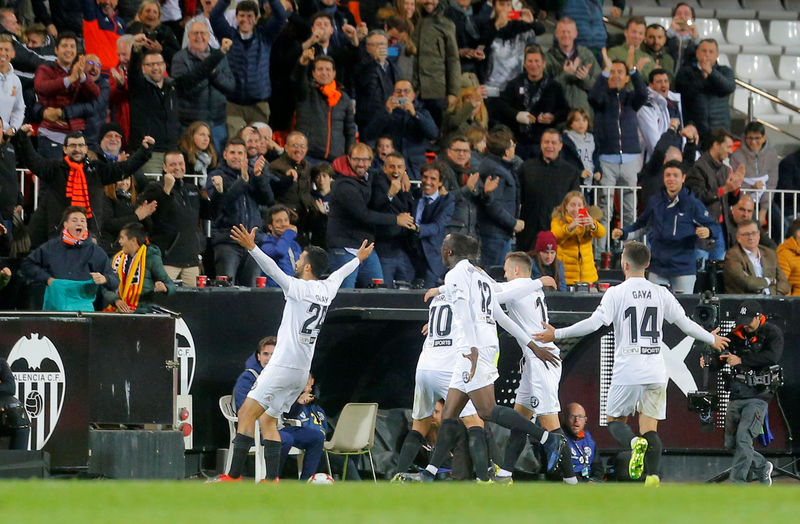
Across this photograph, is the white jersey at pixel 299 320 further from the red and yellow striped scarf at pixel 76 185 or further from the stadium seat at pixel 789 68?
the stadium seat at pixel 789 68

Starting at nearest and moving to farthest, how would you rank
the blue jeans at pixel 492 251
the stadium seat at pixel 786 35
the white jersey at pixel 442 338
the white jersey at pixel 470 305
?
the white jersey at pixel 470 305 → the white jersey at pixel 442 338 → the blue jeans at pixel 492 251 → the stadium seat at pixel 786 35

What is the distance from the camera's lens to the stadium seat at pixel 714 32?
2312 centimetres

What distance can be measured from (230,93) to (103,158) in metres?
2.43

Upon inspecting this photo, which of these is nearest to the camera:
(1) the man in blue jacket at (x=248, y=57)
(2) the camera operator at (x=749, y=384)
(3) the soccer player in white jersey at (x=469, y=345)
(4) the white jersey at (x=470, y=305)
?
(3) the soccer player in white jersey at (x=469, y=345)

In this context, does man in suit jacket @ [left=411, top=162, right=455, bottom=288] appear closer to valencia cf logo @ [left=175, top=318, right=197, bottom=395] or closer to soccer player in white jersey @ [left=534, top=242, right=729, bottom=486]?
valencia cf logo @ [left=175, top=318, right=197, bottom=395]

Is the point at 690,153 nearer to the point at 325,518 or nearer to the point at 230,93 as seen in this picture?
the point at 230,93

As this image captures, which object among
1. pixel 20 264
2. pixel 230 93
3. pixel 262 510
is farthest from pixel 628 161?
pixel 262 510

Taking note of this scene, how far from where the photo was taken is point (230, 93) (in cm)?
1644

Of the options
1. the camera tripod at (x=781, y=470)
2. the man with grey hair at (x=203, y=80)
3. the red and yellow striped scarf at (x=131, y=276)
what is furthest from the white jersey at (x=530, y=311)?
the man with grey hair at (x=203, y=80)

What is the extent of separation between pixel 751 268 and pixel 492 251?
2748mm

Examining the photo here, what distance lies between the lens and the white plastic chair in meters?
13.1

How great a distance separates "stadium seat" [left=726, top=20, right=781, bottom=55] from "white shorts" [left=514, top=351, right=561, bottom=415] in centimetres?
1168

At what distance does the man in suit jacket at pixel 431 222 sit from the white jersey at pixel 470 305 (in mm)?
2746

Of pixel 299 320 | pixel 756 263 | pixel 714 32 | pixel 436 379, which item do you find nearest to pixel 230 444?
pixel 299 320
